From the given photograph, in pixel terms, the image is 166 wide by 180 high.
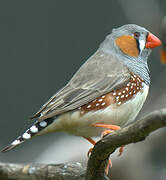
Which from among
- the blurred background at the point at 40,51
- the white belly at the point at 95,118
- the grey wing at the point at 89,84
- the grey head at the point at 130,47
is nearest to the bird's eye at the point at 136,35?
the grey head at the point at 130,47

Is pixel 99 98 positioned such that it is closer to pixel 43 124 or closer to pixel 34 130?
pixel 43 124

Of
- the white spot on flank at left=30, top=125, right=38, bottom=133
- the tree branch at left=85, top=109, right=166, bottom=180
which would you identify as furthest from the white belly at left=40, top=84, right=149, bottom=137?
the tree branch at left=85, top=109, right=166, bottom=180

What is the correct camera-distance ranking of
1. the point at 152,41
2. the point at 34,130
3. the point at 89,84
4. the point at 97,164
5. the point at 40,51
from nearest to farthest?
the point at 97,164, the point at 34,130, the point at 89,84, the point at 152,41, the point at 40,51

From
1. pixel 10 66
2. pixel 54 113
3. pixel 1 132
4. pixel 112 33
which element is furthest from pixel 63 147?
pixel 54 113

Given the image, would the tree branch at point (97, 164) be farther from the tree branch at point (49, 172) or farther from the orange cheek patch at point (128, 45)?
the orange cheek patch at point (128, 45)

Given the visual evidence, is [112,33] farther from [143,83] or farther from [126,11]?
[126,11]

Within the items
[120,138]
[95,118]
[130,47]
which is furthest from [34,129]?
[130,47]
